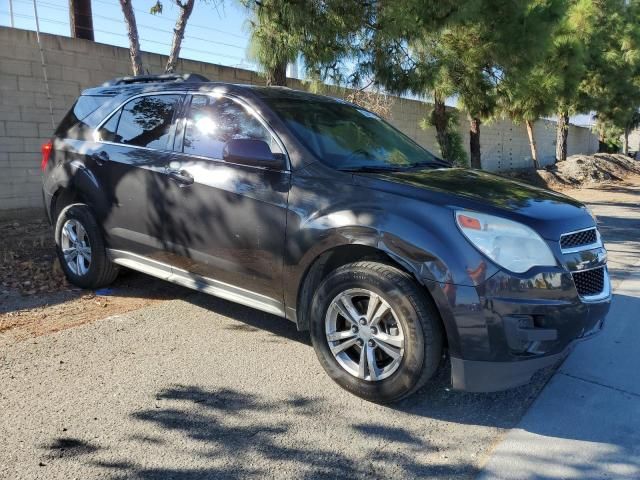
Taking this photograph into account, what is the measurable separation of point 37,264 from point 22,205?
2.65 m

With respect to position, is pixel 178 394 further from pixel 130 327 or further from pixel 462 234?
pixel 462 234

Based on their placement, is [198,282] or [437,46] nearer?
[198,282]

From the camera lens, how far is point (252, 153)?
376 cm

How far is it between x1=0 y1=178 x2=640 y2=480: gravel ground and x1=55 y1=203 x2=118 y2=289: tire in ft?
2.70

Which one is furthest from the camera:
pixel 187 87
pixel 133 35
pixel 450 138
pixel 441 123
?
pixel 450 138

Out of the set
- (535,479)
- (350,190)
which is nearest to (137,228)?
(350,190)

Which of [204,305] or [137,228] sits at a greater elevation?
[137,228]

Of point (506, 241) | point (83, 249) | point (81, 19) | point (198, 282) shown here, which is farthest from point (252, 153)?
point (81, 19)

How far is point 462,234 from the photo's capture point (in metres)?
3.17

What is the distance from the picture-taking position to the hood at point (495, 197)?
3.28 m

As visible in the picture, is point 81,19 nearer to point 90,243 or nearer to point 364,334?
point 90,243

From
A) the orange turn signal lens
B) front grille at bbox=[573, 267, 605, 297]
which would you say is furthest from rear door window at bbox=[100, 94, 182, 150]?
front grille at bbox=[573, 267, 605, 297]

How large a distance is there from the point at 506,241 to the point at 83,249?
3.90 m

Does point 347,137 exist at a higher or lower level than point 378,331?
higher
